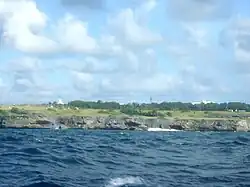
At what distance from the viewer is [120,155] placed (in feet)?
161

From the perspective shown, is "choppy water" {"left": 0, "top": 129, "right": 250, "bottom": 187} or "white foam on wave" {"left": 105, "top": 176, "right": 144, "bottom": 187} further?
"choppy water" {"left": 0, "top": 129, "right": 250, "bottom": 187}

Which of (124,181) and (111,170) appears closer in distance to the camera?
(124,181)

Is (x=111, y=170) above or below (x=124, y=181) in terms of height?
above

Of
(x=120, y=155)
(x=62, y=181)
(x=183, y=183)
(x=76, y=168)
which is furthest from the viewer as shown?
(x=120, y=155)

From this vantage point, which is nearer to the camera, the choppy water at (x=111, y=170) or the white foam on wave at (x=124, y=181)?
the white foam on wave at (x=124, y=181)

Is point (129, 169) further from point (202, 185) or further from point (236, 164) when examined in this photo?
point (236, 164)

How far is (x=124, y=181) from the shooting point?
98.6 ft

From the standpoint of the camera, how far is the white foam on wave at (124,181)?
2893 centimetres

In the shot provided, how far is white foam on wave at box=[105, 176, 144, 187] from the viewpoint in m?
28.9

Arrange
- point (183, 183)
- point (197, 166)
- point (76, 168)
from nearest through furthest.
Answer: point (183, 183), point (76, 168), point (197, 166)

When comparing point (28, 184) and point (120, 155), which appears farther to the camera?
point (120, 155)

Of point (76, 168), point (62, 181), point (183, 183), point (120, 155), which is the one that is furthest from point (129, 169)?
point (120, 155)

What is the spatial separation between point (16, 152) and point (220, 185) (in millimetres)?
17824

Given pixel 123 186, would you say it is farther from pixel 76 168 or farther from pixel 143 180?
pixel 76 168
